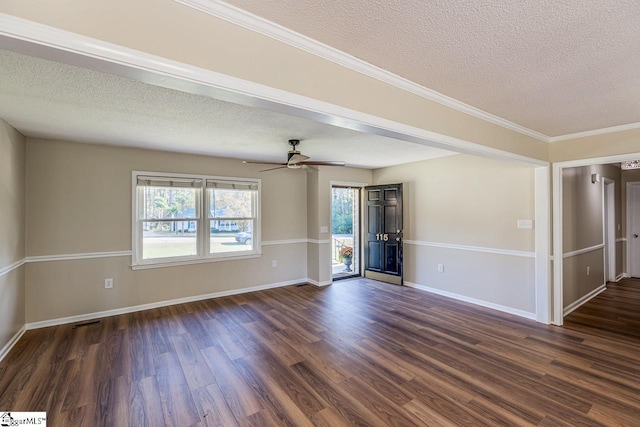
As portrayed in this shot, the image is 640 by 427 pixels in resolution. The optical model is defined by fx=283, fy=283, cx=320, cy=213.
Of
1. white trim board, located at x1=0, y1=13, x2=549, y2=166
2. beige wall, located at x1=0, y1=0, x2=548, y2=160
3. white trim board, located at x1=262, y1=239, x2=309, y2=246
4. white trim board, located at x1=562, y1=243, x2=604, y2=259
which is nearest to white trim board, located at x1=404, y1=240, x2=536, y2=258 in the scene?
white trim board, located at x1=562, y1=243, x2=604, y2=259

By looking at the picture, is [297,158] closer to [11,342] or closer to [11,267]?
[11,267]

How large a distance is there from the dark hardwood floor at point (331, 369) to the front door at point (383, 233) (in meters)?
1.58

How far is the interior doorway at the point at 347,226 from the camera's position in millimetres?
6523

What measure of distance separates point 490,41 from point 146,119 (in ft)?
10.1

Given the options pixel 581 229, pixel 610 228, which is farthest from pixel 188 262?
pixel 610 228

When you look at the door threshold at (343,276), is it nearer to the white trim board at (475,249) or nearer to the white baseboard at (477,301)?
the white baseboard at (477,301)

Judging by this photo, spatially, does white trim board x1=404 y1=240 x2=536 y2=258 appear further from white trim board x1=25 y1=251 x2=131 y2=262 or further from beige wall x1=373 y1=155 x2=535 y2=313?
white trim board x1=25 y1=251 x2=131 y2=262

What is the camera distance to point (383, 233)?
232 inches

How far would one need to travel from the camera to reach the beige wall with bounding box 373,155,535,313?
159 inches

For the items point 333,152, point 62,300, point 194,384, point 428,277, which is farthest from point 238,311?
point 428,277

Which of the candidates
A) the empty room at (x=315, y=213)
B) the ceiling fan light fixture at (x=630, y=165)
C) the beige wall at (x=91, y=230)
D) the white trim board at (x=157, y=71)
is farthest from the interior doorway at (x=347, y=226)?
the ceiling fan light fixture at (x=630, y=165)

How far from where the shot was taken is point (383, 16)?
143 cm

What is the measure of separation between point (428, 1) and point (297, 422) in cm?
266

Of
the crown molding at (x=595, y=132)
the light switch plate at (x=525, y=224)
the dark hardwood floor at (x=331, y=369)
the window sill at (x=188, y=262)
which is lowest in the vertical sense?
the dark hardwood floor at (x=331, y=369)
